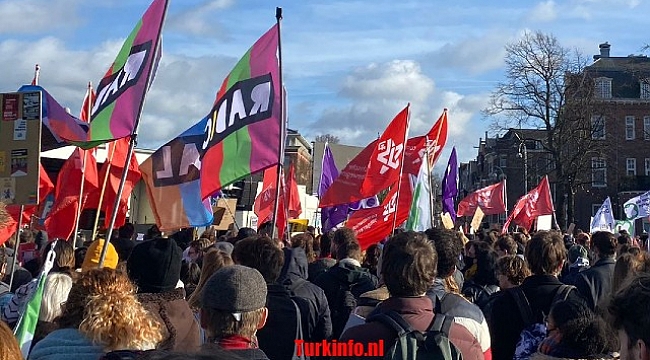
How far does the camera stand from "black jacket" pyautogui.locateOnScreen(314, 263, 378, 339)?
6.45m

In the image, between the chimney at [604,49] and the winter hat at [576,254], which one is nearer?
the winter hat at [576,254]

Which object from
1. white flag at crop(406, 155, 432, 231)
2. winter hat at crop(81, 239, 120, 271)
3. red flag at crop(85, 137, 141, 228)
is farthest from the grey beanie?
red flag at crop(85, 137, 141, 228)

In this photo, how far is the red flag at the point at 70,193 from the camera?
9891mm

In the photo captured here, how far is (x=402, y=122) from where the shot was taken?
1250 centimetres

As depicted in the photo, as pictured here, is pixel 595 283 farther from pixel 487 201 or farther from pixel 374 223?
pixel 487 201

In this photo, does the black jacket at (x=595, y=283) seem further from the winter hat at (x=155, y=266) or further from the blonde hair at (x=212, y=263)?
the winter hat at (x=155, y=266)

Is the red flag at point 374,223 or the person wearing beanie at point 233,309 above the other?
the red flag at point 374,223

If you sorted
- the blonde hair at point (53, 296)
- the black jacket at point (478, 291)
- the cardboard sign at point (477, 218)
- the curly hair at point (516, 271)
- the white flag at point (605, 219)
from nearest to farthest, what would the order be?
the blonde hair at point (53, 296) < the curly hair at point (516, 271) < the black jacket at point (478, 291) < the cardboard sign at point (477, 218) < the white flag at point (605, 219)

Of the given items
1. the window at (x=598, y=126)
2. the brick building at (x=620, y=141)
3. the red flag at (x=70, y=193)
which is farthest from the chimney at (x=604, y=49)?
the red flag at (x=70, y=193)

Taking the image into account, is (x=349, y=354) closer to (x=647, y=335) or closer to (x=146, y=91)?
(x=647, y=335)

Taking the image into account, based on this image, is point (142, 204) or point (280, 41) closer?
point (280, 41)

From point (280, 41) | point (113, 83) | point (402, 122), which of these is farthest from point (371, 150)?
point (113, 83)

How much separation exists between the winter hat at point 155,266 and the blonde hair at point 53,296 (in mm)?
413

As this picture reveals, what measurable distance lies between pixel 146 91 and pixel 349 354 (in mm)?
4372
